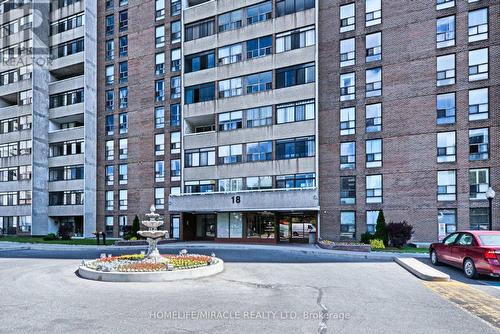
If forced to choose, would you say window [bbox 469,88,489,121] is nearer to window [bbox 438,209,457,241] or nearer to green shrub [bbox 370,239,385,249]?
window [bbox 438,209,457,241]

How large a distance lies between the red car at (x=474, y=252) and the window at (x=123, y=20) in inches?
1488

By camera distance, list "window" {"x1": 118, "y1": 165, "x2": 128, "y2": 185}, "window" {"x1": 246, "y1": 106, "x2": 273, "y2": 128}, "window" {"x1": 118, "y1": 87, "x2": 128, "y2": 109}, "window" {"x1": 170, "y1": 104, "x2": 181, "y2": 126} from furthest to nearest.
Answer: "window" {"x1": 118, "y1": 87, "x2": 128, "y2": 109}
"window" {"x1": 118, "y1": 165, "x2": 128, "y2": 185}
"window" {"x1": 170, "y1": 104, "x2": 181, "y2": 126}
"window" {"x1": 246, "y1": 106, "x2": 273, "y2": 128}

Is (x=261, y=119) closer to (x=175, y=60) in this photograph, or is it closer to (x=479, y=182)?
(x=175, y=60)

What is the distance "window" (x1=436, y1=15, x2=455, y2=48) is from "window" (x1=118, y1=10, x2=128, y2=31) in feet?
97.3

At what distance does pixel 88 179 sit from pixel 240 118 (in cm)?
1856

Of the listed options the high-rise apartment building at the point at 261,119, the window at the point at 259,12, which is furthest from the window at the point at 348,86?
the window at the point at 259,12

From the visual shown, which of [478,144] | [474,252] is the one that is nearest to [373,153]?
[478,144]

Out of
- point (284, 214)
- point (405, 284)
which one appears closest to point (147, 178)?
point (284, 214)

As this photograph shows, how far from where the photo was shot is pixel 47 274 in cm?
1556

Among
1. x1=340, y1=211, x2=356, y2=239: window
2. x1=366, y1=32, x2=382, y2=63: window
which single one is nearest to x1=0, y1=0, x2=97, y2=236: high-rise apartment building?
x1=340, y1=211, x2=356, y2=239: window

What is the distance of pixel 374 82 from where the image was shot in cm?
3091

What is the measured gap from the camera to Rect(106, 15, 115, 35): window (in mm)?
43750

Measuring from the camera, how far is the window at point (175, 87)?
129 ft

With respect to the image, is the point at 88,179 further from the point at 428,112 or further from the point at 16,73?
the point at 428,112
